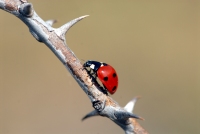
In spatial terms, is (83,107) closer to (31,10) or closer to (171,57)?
(171,57)

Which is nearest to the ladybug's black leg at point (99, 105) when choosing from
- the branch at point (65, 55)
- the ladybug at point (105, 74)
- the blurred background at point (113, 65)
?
the branch at point (65, 55)

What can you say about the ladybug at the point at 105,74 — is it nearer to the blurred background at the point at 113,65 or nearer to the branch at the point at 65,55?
the branch at the point at 65,55

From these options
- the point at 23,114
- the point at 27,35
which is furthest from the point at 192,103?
the point at 27,35

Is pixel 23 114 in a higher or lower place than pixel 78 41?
lower

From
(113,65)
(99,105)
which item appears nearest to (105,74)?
(99,105)

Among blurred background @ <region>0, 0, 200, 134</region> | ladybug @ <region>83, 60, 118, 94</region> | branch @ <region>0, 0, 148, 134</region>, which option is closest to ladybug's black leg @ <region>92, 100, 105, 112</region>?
branch @ <region>0, 0, 148, 134</region>

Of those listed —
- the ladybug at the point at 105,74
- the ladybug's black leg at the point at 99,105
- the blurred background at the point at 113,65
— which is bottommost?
the ladybug's black leg at the point at 99,105

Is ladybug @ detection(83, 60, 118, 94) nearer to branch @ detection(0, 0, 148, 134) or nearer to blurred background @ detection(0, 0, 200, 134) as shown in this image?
branch @ detection(0, 0, 148, 134)
